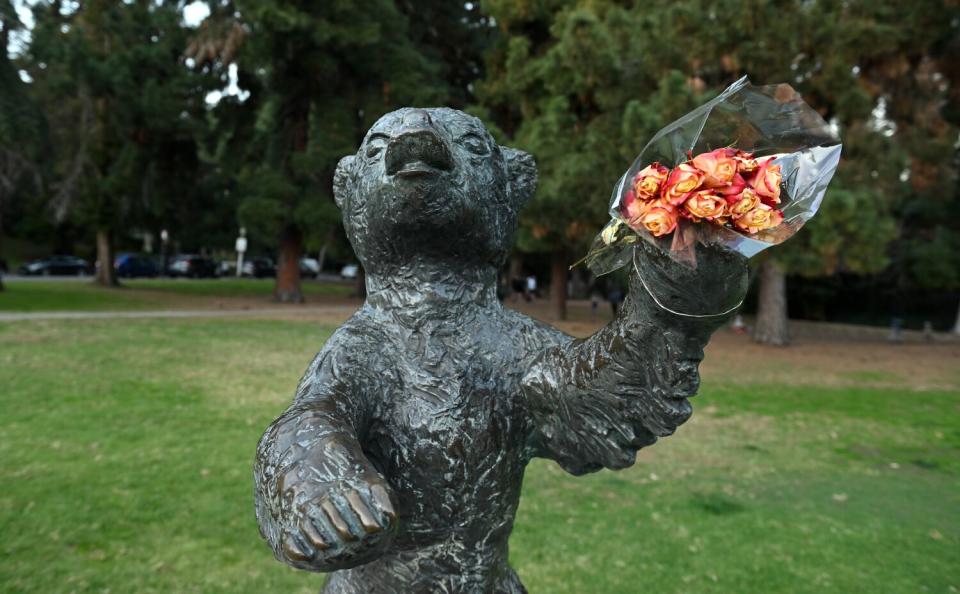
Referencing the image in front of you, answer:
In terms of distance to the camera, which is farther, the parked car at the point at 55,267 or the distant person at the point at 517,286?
the parked car at the point at 55,267

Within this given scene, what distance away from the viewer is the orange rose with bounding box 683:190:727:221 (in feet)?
3.97

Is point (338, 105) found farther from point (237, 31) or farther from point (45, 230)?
point (45, 230)

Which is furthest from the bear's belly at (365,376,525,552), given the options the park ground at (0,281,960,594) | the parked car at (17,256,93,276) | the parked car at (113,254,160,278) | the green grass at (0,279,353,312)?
the parked car at (17,256,93,276)

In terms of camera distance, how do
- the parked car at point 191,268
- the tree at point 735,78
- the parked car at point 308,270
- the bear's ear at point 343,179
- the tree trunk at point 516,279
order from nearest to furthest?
1. the bear's ear at point 343,179
2. the tree at point 735,78
3. the tree trunk at point 516,279
4. the parked car at point 191,268
5. the parked car at point 308,270

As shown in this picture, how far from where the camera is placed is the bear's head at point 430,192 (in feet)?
5.36

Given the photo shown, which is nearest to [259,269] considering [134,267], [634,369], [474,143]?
[134,267]

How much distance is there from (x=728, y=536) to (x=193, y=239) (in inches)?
1461

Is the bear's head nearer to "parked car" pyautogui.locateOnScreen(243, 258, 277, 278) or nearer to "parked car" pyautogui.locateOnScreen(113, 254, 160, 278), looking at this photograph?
"parked car" pyautogui.locateOnScreen(113, 254, 160, 278)

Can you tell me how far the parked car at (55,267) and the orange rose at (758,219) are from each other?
36.7 m

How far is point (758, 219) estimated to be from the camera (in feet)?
4.02

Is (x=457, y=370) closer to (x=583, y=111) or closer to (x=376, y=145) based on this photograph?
(x=376, y=145)

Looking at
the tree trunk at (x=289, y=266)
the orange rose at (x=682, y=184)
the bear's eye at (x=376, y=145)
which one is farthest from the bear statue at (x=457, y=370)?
the tree trunk at (x=289, y=266)

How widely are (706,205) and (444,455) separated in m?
0.86

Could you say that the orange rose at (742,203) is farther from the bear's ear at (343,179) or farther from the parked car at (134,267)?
the parked car at (134,267)
